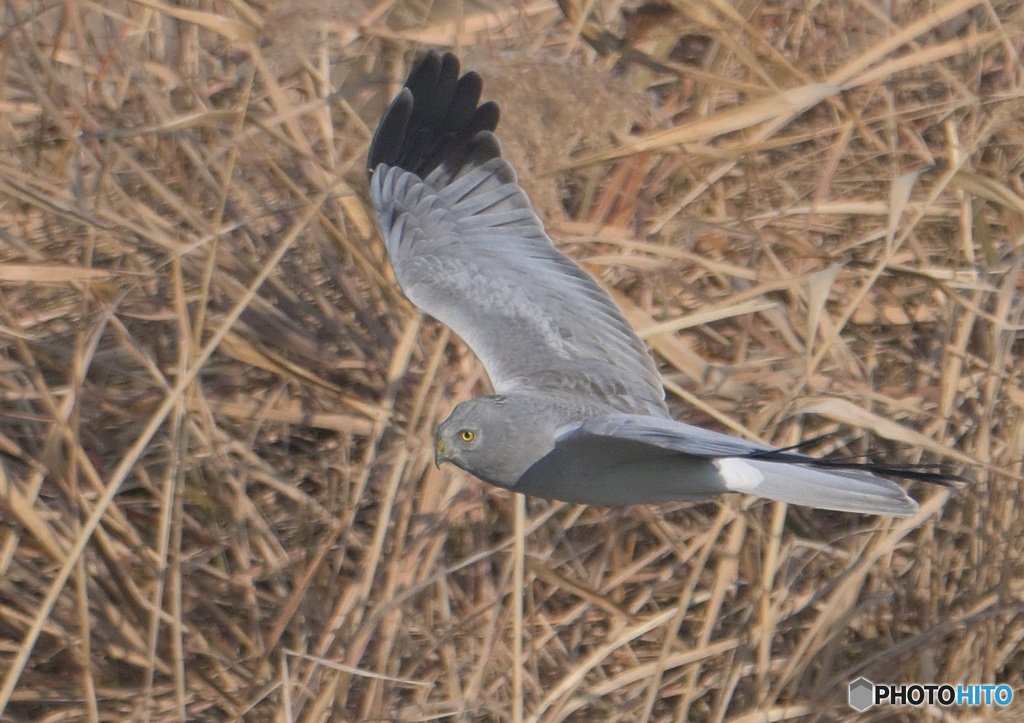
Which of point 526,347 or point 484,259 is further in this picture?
point 484,259

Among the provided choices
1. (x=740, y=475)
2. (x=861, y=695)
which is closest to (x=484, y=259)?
(x=740, y=475)

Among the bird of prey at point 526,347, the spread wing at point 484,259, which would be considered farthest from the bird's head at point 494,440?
the spread wing at point 484,259

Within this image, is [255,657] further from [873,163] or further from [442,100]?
[873,163]

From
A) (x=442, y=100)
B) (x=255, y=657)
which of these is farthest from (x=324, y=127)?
(x=255, y=657)

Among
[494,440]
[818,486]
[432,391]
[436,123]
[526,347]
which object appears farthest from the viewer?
[436,123]

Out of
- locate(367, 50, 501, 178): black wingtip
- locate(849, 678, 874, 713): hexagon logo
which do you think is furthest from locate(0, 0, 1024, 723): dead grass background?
locate(367, 50, 501, 178): black wingtip

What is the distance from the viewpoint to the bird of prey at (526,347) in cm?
264

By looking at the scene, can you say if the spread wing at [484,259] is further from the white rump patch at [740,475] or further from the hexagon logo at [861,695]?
the hexagon logo at [861,695]

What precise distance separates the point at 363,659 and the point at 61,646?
0.82 metres

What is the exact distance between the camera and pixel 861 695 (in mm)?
3443

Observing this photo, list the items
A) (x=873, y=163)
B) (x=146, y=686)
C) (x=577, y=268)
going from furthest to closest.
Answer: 1. (x=873, y=163)
2. (x=577, y=268)
3. (x=146, y=686)

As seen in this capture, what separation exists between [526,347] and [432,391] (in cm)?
31

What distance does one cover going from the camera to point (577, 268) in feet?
A: 11.4

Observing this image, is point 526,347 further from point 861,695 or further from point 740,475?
point 861,695
